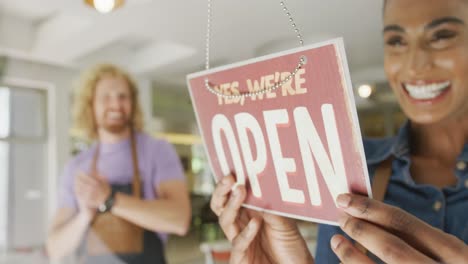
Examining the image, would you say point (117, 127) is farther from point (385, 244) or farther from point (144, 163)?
point (385, 244)

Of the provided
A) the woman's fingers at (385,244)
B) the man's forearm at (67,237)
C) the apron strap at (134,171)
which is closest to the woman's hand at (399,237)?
the woman's fingers at (385,244)

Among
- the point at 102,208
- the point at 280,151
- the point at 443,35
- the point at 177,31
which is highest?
the point at 177,31

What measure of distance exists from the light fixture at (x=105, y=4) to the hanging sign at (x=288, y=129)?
16.5 inches

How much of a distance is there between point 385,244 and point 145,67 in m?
0.91

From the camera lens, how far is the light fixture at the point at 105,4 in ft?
2.97

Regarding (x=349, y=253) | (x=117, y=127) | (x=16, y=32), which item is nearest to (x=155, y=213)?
(x=117, y=127)

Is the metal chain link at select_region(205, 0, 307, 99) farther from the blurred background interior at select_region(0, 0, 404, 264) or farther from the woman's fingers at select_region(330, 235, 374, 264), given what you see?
the woman's fingers at select_region(330, 235, 374, 264)

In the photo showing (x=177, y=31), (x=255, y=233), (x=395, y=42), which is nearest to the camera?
(x=395, y=42)

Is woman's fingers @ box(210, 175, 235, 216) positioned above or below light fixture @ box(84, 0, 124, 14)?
below

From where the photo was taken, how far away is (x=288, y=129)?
0.50m

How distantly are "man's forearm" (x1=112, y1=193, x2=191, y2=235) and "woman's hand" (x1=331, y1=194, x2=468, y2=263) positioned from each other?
0.78 m

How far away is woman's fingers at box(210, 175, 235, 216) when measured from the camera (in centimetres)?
61

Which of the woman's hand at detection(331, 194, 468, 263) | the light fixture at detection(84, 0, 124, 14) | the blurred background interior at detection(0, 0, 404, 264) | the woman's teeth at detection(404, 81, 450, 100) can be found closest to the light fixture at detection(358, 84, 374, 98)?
the blurred background interior at detection(0, 0, 404, 264)

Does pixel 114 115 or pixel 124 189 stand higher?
pixel 114 115
